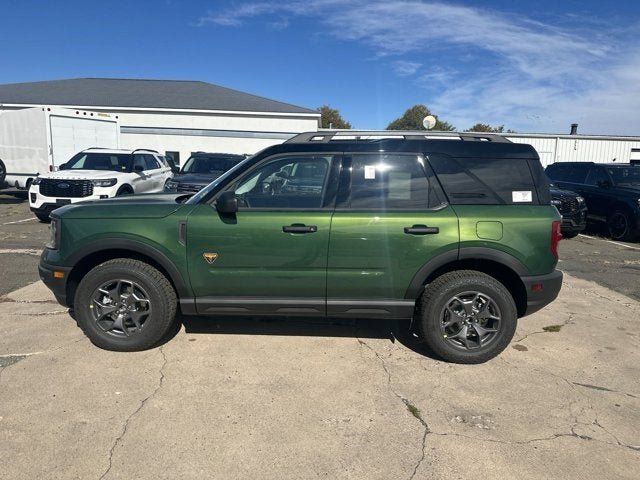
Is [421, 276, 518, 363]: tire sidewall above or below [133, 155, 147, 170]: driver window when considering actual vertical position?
below

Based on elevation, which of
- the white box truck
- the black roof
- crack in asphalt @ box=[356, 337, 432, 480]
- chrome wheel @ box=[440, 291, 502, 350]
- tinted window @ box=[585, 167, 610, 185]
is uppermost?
the white box truck

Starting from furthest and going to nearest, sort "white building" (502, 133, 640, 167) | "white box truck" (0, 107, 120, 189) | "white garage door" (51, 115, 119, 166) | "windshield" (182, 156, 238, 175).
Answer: "white building" (502, 133, 640, 167) → "white garage door" (51, 115, 119, 166) → "white box truck" (0, 107, 120, 189) → "windshield" (182, 156, 238, 175)

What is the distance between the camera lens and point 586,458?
106 inches

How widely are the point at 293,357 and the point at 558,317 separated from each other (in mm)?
3205

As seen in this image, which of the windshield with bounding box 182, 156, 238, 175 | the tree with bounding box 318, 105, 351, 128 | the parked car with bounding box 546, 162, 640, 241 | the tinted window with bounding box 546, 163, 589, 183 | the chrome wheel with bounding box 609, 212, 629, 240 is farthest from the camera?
the tree with bounding box 318, 105, 351, 128

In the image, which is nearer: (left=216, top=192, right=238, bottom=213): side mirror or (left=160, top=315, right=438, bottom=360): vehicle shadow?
(left=216, top=192, right=238, bottom=213): side mirror

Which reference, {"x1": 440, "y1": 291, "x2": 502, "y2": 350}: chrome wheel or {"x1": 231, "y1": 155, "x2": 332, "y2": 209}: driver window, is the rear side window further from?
{"x1": 231, "y1": 155, "x2": 332, "y2": 209}: driver window

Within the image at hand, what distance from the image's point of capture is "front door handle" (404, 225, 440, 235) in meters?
3.65

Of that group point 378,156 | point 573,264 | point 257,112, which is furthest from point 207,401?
point 257,112

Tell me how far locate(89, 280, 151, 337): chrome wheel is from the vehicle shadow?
412 mm

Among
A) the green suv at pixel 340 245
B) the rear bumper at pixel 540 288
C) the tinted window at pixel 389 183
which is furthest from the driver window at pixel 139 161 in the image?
the rear bumper at pixel 540 288

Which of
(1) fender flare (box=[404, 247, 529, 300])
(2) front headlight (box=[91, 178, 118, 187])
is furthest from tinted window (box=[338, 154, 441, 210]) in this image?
(2) front headlight (box=[91, 178, 118, 187])

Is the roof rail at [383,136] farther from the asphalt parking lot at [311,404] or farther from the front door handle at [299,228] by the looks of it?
the asphalt parking lot at [311,404]

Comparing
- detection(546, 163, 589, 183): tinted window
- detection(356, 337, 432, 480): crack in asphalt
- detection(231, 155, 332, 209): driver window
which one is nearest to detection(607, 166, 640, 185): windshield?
detection(546, 163, 589, 183): tinted window
